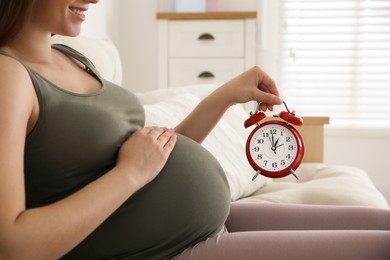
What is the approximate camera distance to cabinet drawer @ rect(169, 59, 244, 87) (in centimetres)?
394

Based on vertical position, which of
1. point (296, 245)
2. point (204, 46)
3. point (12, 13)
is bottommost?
point (296, 245)

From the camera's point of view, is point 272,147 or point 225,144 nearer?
point 272,147

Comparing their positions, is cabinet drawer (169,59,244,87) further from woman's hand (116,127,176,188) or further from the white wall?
woman's hand (116,127,176,188)

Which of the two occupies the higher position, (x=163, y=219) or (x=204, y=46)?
(x=204, y=46)

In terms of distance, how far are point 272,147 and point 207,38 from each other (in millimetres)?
2748

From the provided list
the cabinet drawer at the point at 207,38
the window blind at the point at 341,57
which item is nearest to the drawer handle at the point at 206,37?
the cabinet drawer at the point at 207,38

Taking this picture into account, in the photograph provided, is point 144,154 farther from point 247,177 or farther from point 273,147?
point 247,177

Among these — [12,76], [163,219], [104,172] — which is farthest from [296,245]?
[12,76]

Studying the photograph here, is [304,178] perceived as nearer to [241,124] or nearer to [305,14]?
[241,124]

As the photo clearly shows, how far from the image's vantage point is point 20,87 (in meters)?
0.93

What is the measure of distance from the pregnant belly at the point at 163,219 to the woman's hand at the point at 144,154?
0.12 feet

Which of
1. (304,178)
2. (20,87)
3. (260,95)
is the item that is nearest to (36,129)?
(20,87)

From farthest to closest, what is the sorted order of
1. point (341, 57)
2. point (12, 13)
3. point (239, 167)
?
point (341, 57), point (239, 167), point (12, 13)

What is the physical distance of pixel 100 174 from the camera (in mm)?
1078
